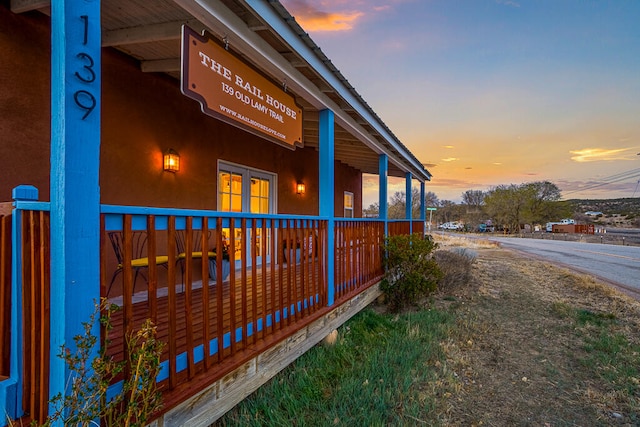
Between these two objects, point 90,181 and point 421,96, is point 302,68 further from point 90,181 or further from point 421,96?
point 421,96

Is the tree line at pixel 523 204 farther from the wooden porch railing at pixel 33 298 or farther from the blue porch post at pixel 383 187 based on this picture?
the wooden porch railing at pixel 33 298

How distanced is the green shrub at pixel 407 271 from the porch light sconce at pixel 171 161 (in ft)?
12.9

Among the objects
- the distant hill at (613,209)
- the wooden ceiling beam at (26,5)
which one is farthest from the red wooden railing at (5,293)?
the distant hill at (613,209)

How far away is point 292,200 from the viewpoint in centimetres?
750

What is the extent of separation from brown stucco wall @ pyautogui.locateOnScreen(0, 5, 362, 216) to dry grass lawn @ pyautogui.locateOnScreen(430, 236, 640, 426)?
4.20 m

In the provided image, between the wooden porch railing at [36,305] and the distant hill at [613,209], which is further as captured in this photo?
the distant hill at [613,209]

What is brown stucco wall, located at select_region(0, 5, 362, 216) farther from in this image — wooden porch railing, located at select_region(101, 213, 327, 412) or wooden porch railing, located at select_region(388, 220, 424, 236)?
wooden porch railing, located at select_region(388, 220, 424, 236)

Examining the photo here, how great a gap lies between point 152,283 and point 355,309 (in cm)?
371

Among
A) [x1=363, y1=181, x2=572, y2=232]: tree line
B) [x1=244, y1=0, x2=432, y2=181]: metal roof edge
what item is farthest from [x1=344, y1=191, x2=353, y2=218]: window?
[x1=363, y1=181, x2=572, y2=232]: tree line

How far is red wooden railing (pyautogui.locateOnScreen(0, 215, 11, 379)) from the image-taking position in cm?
142

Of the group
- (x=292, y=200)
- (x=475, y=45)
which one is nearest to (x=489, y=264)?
(x=475, y=45)

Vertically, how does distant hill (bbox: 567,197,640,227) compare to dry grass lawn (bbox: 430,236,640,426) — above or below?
above

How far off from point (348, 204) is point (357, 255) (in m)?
5.99

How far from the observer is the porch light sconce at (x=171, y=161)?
4398 mm
